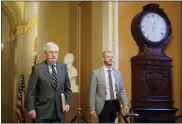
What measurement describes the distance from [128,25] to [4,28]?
114 inches

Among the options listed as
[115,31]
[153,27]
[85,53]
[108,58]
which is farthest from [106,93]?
[85,53]

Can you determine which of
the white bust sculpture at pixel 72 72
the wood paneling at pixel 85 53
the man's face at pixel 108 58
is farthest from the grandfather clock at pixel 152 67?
the man's face at pixel 108 58

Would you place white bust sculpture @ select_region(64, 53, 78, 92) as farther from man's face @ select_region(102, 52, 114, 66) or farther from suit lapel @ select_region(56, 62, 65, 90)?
suit lapel @ select_region(56, 62, 65, 90)

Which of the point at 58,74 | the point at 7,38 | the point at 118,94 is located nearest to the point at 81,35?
the point at 7,38

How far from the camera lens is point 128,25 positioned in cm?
486

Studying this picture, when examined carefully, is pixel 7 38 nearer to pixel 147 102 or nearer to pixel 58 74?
pixel 147 102

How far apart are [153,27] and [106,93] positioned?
186 cm

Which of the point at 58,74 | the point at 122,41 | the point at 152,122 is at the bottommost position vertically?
the point at 152,122

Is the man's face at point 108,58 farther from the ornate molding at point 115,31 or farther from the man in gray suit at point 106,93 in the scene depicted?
the ornate molding at point 115,31

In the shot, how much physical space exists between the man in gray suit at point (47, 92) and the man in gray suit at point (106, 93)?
21.7 inches

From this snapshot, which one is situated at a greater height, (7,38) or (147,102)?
(7,38)

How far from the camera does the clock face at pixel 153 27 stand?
4812 mm

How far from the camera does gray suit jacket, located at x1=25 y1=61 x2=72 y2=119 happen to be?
9.24ft

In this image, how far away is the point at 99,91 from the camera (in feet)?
11.3
